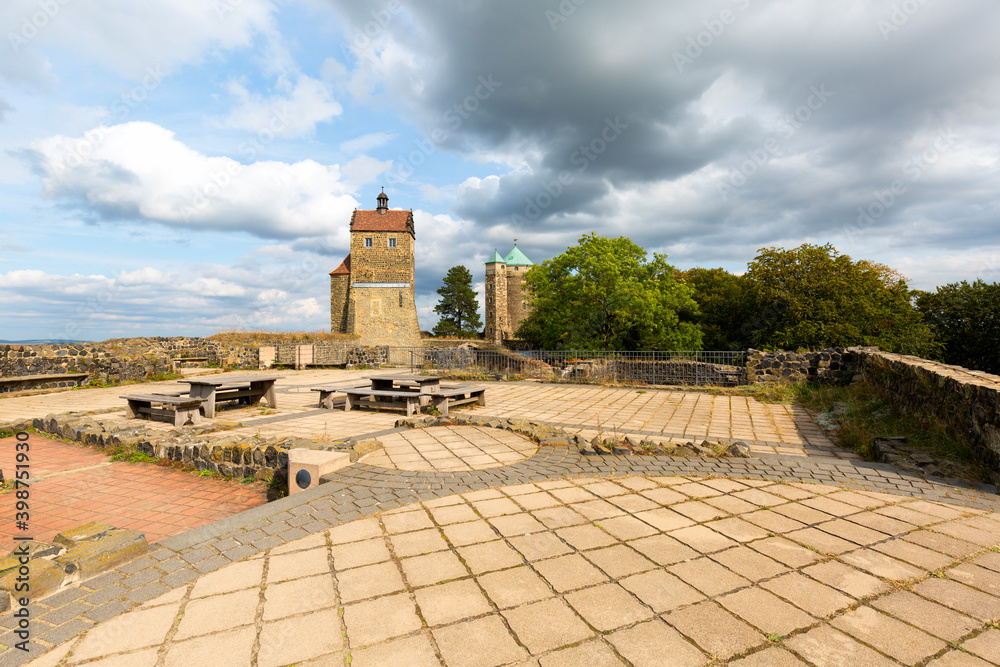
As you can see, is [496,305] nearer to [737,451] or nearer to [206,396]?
[206,396]

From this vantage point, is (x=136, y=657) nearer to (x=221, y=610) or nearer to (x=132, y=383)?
(x=221, y=610)

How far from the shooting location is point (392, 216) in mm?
38094

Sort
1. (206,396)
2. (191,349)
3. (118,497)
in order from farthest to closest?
(191,349)
(206,396)
(118,497)

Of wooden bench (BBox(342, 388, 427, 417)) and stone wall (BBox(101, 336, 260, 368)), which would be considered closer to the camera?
wooden bench (BBox(342, 388, 427, 417))

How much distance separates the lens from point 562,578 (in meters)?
2.43

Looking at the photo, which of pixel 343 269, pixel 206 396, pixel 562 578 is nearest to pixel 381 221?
pixel 343 269

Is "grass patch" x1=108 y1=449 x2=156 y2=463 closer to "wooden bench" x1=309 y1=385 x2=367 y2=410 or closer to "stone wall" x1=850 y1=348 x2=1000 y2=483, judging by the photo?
"wooden bench" x1=309 y1=385 x2=367 y2=410

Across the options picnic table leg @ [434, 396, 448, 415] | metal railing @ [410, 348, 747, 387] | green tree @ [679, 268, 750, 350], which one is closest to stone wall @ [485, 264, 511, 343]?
green tree @ [679, 268, 750, 350]

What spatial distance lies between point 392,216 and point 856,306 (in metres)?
32.5

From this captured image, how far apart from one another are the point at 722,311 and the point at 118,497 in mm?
33794

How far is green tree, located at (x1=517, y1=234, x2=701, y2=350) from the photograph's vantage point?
25.0 m

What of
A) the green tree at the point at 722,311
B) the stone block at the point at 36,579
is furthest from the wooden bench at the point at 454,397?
the green tree at the point at 722,311

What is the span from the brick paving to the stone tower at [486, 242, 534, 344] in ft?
157

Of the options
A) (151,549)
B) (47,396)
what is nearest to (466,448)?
(151,549)
